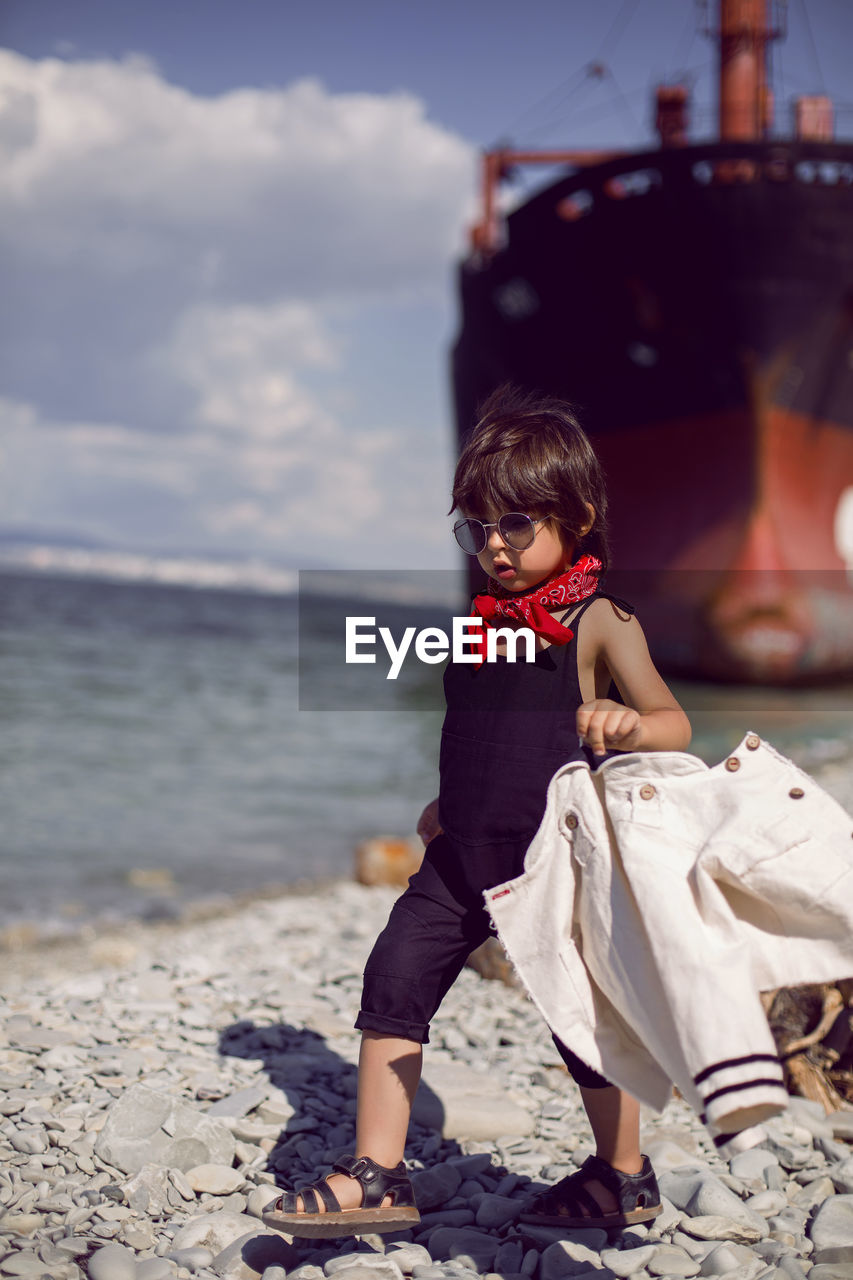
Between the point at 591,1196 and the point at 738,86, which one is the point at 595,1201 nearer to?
the point at 591,1196

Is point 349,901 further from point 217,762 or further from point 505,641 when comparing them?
point 217,762

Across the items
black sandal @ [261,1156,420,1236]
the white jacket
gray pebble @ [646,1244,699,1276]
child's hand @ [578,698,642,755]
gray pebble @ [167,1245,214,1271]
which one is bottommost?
gray pebble @ [646,1244,699,1276]

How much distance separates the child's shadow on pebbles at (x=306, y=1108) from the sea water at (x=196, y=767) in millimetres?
2875

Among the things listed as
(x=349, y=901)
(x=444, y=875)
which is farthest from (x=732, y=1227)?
(x=349, y=901)

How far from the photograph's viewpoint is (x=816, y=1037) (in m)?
2.58

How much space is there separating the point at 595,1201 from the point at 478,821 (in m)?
0.76

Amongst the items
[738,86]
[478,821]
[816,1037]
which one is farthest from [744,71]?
[478,821]

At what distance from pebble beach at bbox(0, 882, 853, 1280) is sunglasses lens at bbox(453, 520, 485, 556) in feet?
4.02

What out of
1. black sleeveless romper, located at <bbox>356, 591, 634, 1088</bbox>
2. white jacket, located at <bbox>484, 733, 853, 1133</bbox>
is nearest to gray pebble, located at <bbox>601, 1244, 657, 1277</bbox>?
black sleeveless romper, located at <bbox>356, 591, 634, 1088</bbox>

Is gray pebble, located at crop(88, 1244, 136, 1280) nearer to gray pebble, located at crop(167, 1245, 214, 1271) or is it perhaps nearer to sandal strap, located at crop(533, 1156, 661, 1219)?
gray pebble, located at crop(167, 1245, 214, 1271)

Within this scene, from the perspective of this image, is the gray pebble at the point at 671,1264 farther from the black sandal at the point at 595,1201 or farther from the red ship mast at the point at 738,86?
the red ship mast at the point at 738,86

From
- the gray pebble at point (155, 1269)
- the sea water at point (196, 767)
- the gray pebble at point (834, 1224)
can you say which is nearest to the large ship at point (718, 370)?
the sea water at point (196, 767)

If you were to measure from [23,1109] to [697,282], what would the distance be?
12723mm

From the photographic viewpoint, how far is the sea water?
6.14 meters
